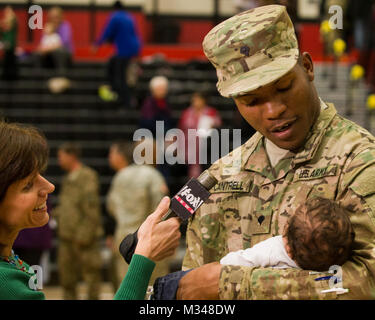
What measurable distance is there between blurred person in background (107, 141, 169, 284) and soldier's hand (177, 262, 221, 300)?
8.40ft

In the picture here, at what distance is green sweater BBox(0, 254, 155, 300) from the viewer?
174cm

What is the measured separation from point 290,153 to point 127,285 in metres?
0.55

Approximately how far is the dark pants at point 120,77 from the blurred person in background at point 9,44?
52.7 inches

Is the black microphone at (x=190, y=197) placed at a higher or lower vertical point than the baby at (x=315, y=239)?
higher

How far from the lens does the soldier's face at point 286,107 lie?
1.84 meters

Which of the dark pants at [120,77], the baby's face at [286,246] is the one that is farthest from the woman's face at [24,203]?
the dark pants at [120,77]

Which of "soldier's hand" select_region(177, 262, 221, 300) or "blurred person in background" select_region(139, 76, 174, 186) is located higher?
"soldier's hand" select_region(177, 262, 221, 300)

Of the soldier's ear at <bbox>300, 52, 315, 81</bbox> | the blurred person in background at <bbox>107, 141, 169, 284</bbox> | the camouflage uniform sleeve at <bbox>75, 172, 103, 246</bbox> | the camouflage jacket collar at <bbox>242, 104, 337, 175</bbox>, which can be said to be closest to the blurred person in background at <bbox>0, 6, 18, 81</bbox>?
the camouflage uniform sleeve at <bbox>75, 172, 103, 246</bbox>

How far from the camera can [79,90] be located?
33.0 ft

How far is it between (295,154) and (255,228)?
22cm

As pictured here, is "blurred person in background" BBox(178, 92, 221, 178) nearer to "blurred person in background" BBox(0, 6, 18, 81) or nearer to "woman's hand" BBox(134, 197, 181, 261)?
"woman's hand" BBox(134, 197, 181, 261)

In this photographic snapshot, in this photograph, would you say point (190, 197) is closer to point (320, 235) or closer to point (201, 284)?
point (201, 284)

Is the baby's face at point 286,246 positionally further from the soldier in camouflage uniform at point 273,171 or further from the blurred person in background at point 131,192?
the blurred person in background at point 131,192

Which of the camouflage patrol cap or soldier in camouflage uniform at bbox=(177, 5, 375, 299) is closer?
soldier in camouflage uniform at bbox=(177, 5, 375, 299)
